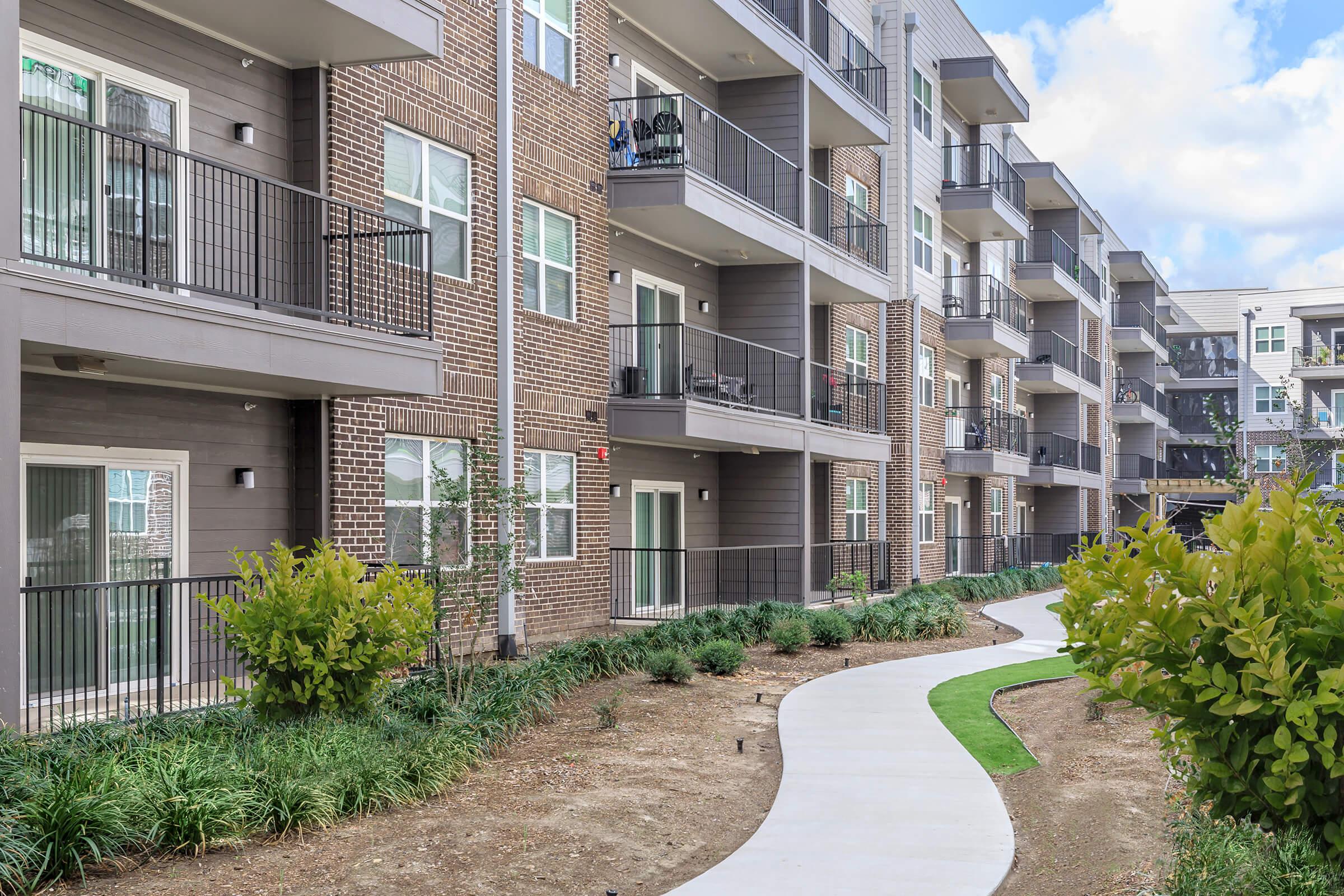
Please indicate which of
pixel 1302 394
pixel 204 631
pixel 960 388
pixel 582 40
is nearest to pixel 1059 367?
pixel 960 388

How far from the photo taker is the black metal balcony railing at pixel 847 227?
25.3 m

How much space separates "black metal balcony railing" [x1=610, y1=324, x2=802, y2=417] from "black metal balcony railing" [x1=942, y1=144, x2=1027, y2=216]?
12.1 metres

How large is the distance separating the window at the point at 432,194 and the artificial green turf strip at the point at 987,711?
7674 mm

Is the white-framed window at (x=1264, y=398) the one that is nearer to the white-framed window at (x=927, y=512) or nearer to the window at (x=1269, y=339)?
the window at (x=1269, y=339)

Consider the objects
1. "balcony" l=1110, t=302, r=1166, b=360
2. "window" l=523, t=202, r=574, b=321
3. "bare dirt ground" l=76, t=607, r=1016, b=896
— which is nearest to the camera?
"bare dirt ground" l=76, t=607, r=1016, b=896

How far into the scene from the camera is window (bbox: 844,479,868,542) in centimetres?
2811

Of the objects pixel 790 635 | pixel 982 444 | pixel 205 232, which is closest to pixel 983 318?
pixel 982 444

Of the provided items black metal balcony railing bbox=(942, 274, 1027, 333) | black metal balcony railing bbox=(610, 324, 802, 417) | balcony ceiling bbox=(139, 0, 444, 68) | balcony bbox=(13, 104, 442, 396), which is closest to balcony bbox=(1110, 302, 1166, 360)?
black metal balcony railing bbox=(942, 274, 1027, 333)

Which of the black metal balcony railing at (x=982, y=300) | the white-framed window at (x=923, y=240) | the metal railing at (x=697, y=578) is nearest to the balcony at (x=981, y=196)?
the white-framed window at (x=923, y=240)

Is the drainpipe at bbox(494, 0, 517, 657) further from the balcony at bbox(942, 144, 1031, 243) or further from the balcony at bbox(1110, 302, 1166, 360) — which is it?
the balcony at bbox(1110, 302, 1166, 360)

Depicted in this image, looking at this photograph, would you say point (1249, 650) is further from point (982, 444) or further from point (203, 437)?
point (982, 444)

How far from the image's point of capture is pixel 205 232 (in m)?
11.7

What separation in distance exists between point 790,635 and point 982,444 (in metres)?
17.8

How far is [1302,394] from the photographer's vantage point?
2368 inches
